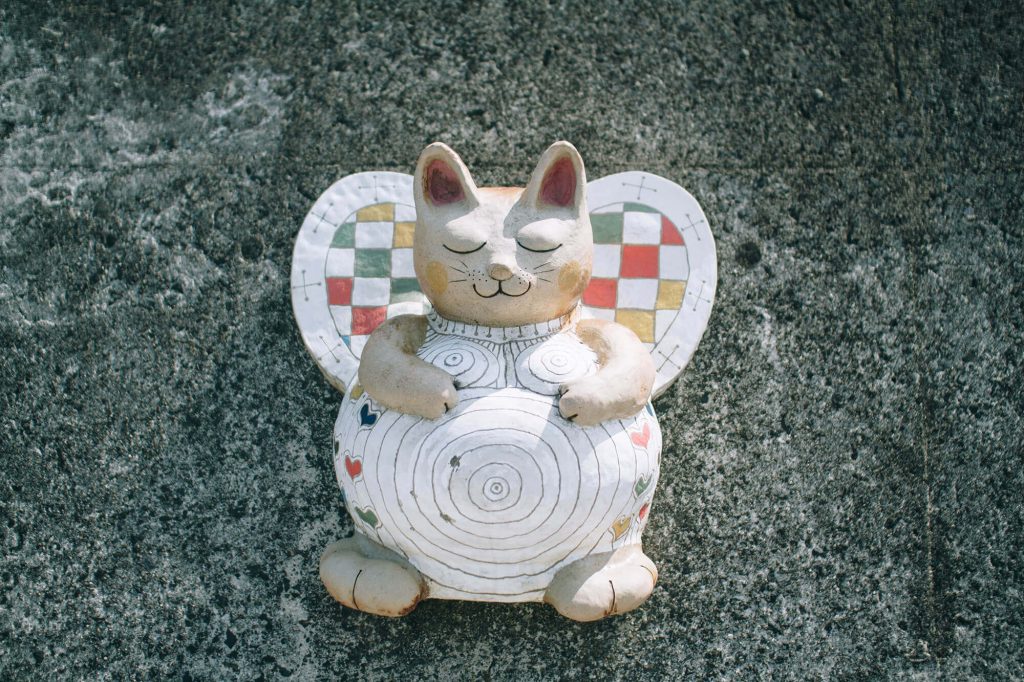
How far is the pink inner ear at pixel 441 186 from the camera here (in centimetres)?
240

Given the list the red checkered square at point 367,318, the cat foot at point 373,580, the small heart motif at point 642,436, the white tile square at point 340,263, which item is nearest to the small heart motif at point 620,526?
the small heart motif at point 642,436

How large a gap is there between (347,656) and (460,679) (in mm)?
259

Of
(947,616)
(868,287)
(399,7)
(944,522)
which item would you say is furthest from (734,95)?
(947,616)

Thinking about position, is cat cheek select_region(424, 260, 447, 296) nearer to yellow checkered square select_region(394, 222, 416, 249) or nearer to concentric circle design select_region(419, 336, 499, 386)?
concentric circle design select_region(419, 336, 499, 386)

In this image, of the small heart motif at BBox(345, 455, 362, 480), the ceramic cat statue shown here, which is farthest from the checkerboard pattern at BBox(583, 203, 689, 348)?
the small heart motif at BBox(345, 455, 362, 480)

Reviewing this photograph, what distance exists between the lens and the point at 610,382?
233 cm

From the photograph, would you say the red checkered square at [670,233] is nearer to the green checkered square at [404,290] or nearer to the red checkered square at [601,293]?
the red checkered square at [601,293]

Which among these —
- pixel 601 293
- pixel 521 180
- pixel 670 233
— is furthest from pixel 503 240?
pixel 521 180

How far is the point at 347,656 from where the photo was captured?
274cm

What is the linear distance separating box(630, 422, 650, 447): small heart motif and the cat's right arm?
14.0 inches

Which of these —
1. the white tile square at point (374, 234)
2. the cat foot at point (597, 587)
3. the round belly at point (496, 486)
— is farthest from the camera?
the white tile square at point (374, 234)

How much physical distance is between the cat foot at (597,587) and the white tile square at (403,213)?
2.91ft

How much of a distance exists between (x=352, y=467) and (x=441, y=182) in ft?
1.94

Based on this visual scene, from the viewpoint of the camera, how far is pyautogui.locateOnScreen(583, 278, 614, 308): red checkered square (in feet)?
8.89
